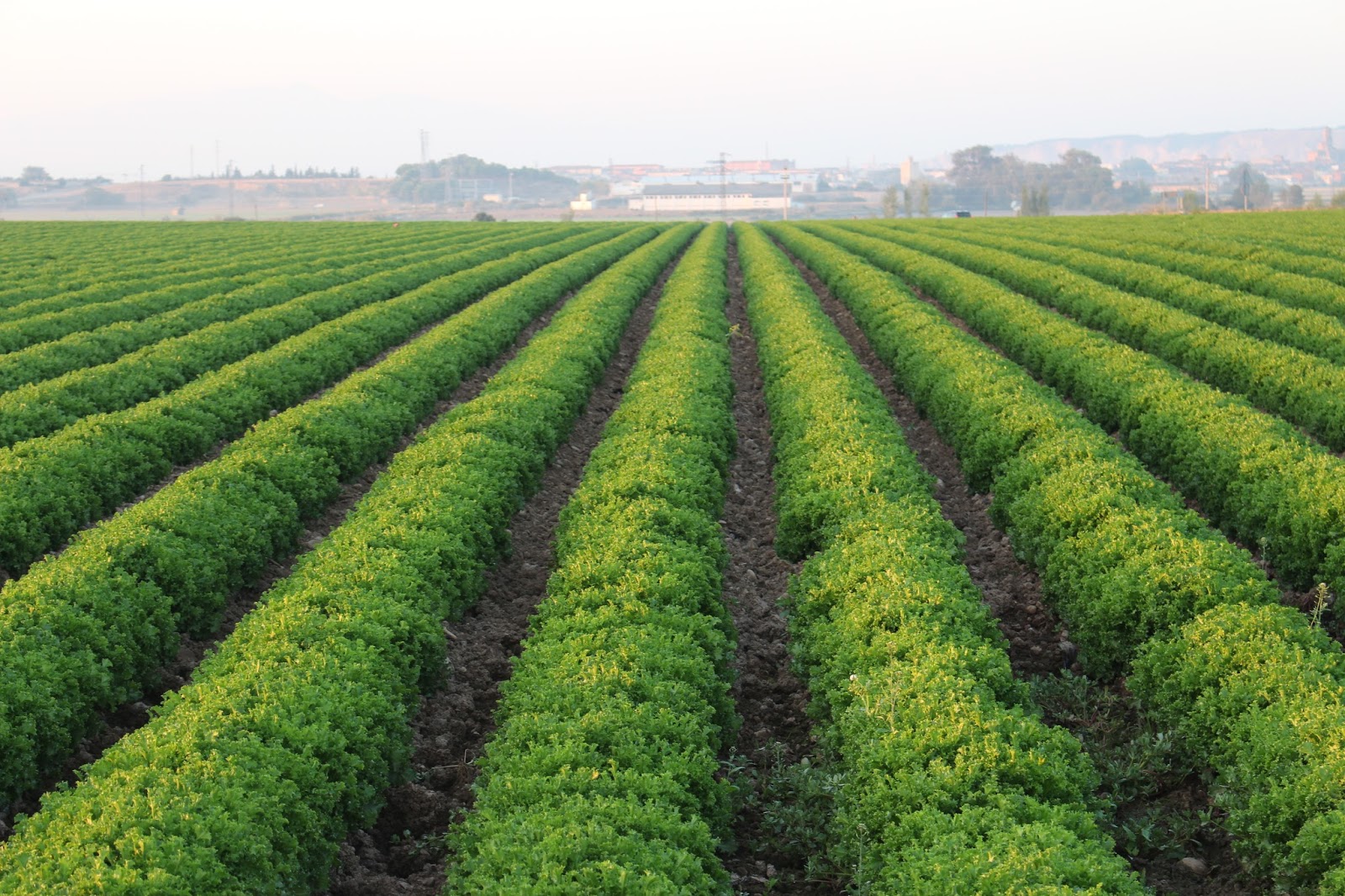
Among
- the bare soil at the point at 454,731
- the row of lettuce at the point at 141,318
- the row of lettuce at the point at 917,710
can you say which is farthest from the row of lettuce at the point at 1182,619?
the row of lettuce at the point at 141,318

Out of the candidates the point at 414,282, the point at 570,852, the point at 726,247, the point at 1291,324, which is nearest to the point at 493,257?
the point at 414,282

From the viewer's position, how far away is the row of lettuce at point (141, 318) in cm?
2078

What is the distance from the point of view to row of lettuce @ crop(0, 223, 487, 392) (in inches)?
818

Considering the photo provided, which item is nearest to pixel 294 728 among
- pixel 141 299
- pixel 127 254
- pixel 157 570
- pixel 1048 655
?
pixel 157 570

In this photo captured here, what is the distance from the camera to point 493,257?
4703 centimetres

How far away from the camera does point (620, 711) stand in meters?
7.43

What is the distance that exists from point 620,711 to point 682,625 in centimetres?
156

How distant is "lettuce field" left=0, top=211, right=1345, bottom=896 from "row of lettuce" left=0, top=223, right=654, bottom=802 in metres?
0.05

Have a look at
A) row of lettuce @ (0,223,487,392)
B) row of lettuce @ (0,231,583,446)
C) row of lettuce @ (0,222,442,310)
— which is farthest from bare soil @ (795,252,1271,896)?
row of lettuce @ (0,222,442,310)

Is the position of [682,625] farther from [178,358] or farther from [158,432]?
[178,358]

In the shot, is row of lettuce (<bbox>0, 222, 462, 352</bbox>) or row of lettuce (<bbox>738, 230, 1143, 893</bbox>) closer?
row of lettuce (<bbox>738, 230, 1143, 893</bbox>)

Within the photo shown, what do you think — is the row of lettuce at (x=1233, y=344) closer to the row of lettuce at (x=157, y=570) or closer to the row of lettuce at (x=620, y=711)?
the row of lettuce at (x=620, y=711)

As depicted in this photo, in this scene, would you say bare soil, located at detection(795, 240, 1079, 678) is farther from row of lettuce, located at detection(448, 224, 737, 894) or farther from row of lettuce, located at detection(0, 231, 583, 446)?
row of lettuce, located at detection(0, 231, 583, 446)

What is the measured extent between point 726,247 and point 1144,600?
5026 centimetres
